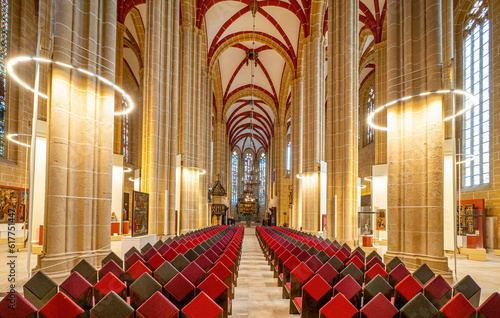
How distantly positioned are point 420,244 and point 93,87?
7.41 m

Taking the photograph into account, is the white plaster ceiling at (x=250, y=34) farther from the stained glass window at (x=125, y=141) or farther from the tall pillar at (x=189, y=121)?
the stained glass window at (x=125, y=141)

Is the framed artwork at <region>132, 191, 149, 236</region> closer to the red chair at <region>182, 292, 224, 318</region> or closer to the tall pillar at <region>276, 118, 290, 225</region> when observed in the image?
the red chair at <region>182, 292, 224, 318</region>

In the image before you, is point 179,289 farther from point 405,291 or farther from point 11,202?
point 11,202

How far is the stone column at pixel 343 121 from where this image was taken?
552 inches

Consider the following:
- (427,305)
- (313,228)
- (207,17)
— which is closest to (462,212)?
(313,228)

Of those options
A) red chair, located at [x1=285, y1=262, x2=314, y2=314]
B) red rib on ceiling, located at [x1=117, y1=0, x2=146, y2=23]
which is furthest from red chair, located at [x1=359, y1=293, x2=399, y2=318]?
red rib on ceiling, located at [x1=117, y1=0, x2=146, y2=23]

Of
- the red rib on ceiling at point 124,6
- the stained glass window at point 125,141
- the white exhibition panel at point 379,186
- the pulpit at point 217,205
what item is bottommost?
the pulpit at point 217,205

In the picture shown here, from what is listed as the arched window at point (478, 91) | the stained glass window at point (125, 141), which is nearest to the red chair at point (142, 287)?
the arched window at point (478, 91)

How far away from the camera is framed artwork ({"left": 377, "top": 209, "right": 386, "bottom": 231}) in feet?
54.6

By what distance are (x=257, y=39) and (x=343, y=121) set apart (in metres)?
15.9

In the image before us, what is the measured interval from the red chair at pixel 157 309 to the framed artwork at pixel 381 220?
15107 millimetres

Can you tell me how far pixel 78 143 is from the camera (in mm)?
6848

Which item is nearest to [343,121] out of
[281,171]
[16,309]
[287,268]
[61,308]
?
[287,268]

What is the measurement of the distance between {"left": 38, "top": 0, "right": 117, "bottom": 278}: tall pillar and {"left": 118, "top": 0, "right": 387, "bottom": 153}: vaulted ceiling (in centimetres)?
1437
